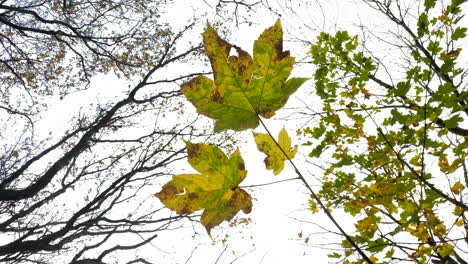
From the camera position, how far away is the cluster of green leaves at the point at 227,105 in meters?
0.56

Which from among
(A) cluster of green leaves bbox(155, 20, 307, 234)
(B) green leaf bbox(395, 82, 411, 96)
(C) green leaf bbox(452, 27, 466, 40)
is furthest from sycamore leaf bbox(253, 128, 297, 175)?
(C) green leaf bbox(452, 27, 466, 40)

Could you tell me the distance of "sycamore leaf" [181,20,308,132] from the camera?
0.55 metres

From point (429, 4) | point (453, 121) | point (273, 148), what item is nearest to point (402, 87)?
point (453, 121)

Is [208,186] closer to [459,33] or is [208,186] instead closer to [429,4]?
[429,4]

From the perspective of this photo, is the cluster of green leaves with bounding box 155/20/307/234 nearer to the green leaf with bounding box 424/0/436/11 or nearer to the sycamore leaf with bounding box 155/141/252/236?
the sycamore leaf with bounding box 155/141/252/236

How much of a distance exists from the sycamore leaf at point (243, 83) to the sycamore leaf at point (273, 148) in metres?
0.10

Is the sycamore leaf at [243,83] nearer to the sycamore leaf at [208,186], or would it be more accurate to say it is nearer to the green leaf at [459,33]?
the sycamore leaf at [208,186]

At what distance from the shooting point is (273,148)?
697mm

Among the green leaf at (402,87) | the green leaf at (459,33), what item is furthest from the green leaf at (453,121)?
the green leaf at (459,33)

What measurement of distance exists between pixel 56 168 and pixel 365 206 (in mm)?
5292

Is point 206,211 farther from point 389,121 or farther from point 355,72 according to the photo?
point 355,72

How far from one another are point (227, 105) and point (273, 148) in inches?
7.1

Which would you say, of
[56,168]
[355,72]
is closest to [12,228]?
[56,168]

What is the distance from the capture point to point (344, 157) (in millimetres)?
1809
